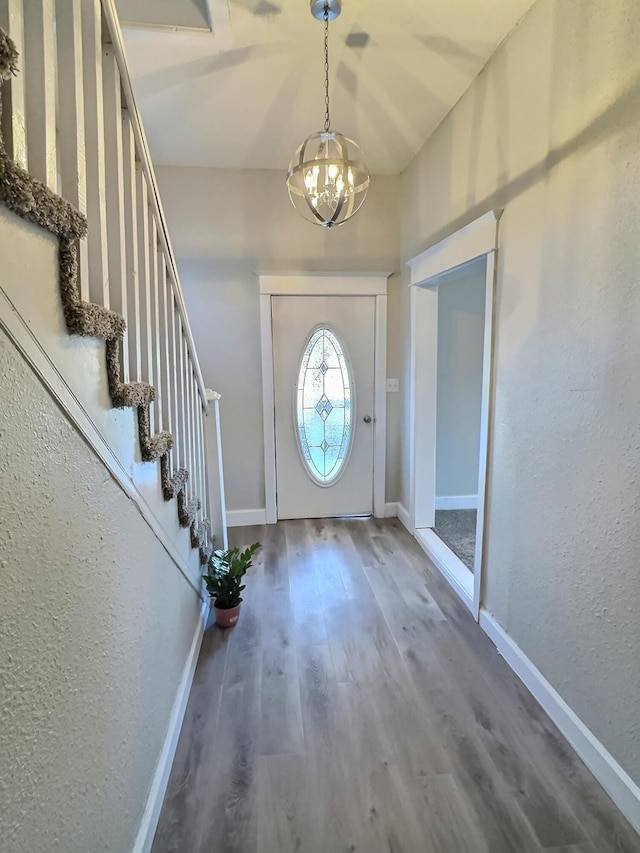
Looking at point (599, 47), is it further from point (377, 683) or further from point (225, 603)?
point (225, 603)

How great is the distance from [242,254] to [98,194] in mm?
2350

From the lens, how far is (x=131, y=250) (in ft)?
4.14

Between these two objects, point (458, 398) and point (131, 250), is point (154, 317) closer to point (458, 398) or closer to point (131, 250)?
point (131, 250)

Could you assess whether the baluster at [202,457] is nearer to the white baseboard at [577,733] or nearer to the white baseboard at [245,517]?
the white baseboard at [245,517]

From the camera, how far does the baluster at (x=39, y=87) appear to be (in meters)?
0.77

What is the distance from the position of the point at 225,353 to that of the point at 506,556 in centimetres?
237

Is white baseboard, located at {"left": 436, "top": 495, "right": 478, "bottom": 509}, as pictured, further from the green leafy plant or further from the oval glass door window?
the green leafy plant

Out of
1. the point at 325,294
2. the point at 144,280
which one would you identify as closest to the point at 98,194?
the point at 144,280

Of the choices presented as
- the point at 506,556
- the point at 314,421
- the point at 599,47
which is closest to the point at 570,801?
the point at 506,556

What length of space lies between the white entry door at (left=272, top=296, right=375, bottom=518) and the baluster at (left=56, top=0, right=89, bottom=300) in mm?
2452

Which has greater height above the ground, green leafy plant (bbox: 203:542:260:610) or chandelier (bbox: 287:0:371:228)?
chandelier (bbox: 287:0:371:228)

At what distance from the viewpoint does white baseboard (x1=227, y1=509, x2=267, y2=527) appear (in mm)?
3584

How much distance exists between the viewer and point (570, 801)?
1.42 meters

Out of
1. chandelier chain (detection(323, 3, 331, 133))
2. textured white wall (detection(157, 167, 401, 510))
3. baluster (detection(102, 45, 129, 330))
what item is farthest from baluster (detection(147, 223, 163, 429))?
textured white wall (detection(157, 167, 401, 510))
